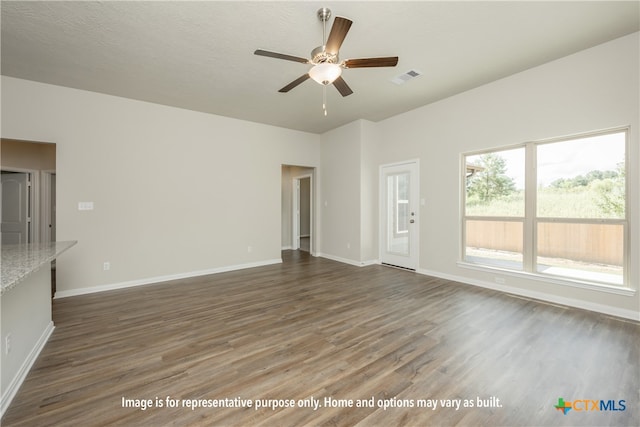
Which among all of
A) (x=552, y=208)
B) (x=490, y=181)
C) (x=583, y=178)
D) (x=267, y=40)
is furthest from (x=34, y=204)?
(x=583, y=178)

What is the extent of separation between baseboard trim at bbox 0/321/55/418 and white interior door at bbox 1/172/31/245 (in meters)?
4.35

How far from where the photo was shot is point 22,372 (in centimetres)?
195

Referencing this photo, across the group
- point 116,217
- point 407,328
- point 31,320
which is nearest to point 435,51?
point 407,328

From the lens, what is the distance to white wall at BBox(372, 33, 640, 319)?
9.56ft

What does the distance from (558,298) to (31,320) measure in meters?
5.65

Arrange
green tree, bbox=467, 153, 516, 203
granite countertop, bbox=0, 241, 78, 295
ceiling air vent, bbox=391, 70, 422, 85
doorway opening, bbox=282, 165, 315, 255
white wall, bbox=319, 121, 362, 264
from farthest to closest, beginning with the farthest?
1. doorway opening, bbox=282, 165, 315, 255
2. white wall, bbox=319, 121, 362, 264
3. green tree, bbox=467, 153, 516, 203
4. ceiling air vent, bbox=391, 70, 422, 85
5. granite countertop, bbox=0, 241, 78, 295

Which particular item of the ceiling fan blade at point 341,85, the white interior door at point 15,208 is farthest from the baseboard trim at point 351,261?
the white interior door at point 15,208

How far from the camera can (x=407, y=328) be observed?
2.76 m

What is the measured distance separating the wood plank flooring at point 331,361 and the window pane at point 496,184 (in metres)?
1.35

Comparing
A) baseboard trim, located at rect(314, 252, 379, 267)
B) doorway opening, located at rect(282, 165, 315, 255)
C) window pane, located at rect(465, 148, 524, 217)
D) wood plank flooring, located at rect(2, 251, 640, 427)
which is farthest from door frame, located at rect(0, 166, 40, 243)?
window pane, located at rect(465, 148, 524, 217)

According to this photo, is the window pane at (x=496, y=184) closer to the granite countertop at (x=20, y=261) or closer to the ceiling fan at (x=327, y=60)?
the ceiling fan at (x=327, y=60)

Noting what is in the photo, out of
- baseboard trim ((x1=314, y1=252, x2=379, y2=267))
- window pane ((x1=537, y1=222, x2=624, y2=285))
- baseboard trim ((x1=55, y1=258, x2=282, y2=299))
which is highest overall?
window pane ((x1=537, y1=222, x2=624, y2=285))

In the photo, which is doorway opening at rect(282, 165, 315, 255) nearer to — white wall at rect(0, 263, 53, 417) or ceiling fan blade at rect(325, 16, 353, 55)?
ceiling fan blade at rect(325, 16, 353, 55)

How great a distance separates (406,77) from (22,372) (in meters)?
5.00
